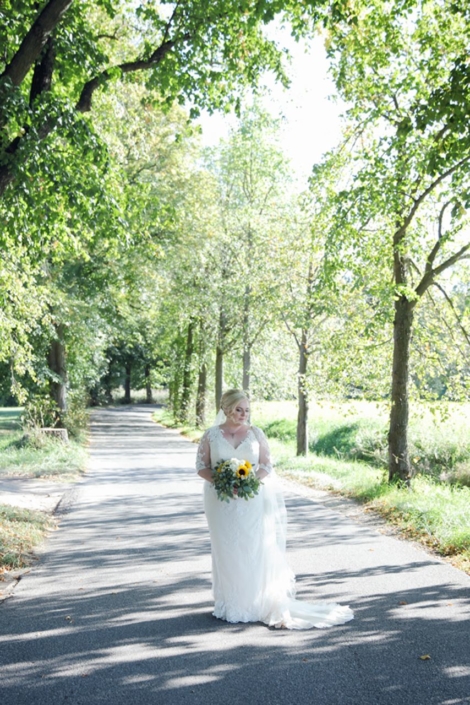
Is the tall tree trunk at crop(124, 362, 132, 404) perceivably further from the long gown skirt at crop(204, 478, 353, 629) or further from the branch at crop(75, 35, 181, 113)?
the long gown skirt at crop(204, 478, 353, 629)

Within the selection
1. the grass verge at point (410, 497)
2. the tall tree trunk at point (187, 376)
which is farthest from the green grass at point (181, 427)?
the grass verge at point (410, 497)

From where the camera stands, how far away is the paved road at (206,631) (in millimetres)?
4906

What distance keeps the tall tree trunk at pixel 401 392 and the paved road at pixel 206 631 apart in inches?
117

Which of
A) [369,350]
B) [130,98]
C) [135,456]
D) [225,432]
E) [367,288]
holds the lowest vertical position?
[135,456]

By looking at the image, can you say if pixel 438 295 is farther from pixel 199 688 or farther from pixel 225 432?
pixel 199 688

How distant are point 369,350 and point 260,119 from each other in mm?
14966

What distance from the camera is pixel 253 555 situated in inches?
271

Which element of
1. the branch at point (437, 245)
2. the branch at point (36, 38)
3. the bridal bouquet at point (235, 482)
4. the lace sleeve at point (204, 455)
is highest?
the branch at point (36, 38)

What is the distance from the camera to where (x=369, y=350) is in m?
16.2

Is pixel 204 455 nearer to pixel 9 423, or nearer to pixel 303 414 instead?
pixel 303 414

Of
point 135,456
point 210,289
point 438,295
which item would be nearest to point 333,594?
point 438,295

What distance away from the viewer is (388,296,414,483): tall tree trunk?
14.0m

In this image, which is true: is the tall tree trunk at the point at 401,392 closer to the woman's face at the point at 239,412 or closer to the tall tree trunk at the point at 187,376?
the woman's face at the point at 239,412

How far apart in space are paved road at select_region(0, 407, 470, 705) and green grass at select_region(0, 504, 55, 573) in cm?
32
